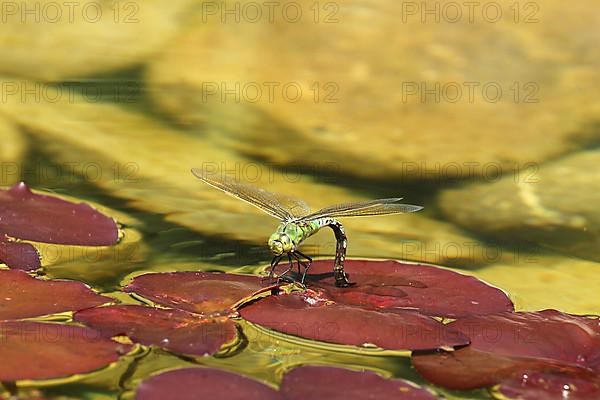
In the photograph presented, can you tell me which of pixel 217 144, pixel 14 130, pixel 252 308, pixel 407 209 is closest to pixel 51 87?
pixel 14 130

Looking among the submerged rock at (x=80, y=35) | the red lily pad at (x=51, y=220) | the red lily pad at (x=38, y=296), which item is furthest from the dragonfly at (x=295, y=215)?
the submerged rock at (x=80, y=35)

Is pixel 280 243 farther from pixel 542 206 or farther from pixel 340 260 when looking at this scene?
pixel 542 206

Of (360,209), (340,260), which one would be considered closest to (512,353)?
(340,260)

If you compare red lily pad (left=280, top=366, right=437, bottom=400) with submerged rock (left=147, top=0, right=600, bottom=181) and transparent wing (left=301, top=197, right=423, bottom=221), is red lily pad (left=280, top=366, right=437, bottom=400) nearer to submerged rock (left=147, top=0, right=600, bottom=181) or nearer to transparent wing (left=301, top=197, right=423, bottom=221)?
transparent wing (left=301, top=197, right=423, bottom=221)

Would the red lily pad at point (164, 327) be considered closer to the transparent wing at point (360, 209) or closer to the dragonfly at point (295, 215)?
the dragonfly at point (295, 215)

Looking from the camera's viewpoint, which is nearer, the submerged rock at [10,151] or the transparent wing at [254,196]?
the transparent wing at [254,196]

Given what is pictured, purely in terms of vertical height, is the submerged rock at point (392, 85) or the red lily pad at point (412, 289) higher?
the submerged rock at point (392, 85)
